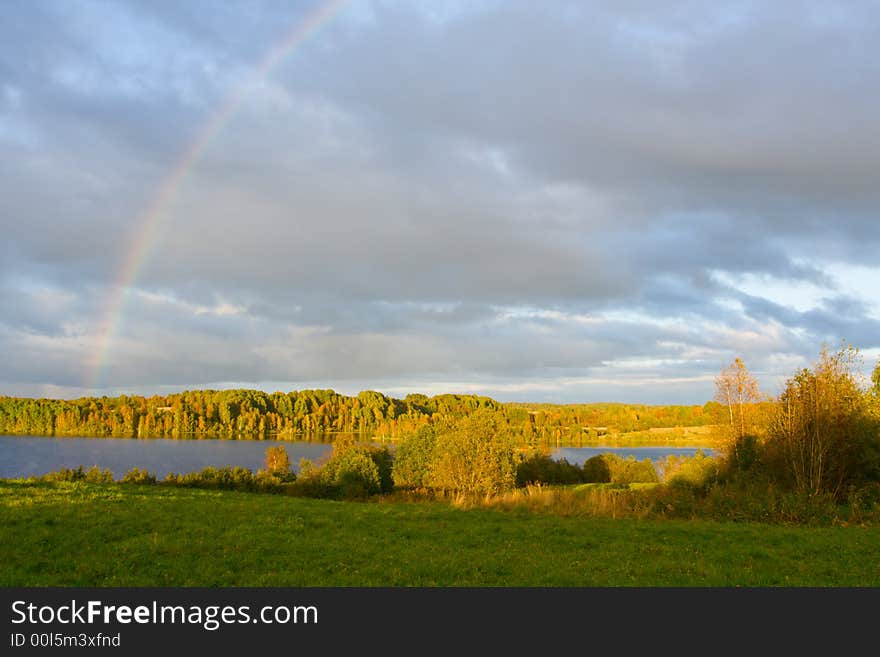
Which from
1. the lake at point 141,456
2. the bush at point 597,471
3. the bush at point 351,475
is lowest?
the lake at point 141,456

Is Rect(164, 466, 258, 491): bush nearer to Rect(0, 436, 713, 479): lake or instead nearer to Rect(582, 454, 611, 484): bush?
Rect(582, 454, 611, 484): bush

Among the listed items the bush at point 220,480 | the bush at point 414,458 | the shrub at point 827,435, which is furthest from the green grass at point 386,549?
the bush at point 414,458

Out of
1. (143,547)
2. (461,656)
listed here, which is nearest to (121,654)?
(461,656)

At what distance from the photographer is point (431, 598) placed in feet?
27.1

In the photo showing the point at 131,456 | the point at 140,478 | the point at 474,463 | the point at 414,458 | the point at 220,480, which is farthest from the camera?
the point at 131,456

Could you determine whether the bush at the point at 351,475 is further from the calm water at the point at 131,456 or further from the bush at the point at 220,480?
the calm water at the point at 131,456

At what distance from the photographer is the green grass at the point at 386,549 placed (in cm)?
948

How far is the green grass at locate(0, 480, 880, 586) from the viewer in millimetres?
9484

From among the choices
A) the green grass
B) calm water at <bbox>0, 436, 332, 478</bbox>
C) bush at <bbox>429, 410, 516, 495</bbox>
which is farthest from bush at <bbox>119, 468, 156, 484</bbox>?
calm water at <bbox>0, 436, 332, 478</bbox>

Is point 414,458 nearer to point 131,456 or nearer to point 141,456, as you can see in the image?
point 141,456

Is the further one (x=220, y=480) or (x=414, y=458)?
(x=414, y=458)

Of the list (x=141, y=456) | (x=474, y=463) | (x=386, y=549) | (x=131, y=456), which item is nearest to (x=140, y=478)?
(x=474, y=463)

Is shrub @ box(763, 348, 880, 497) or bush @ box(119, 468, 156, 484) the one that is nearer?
shrub @ box(763, 348, 880, 497)

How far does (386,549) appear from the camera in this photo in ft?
38.6
